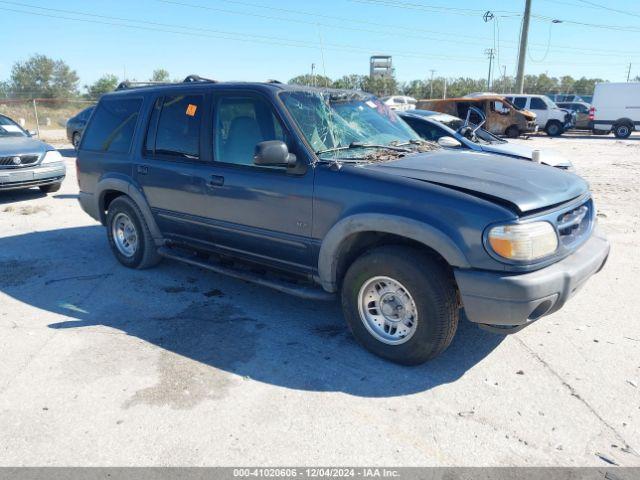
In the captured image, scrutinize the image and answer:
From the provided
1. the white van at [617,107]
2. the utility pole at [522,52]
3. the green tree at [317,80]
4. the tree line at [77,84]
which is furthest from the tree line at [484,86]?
the green tree at [317,80]

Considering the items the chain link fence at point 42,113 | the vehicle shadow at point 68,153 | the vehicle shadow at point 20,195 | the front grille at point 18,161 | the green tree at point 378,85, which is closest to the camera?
the front grille at point 18,161

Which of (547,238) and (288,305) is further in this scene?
(288,305)

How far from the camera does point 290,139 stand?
12.7 ft

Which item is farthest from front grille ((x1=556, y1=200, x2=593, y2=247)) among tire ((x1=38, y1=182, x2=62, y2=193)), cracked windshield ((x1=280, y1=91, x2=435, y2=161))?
tire ((x1=38, y1=182, x2=62, y2=193))

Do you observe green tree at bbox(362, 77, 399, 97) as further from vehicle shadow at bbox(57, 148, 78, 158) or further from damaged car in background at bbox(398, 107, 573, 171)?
damaged car in background at bbox(398, 107, 573, 171)

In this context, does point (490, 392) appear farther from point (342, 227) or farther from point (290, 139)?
point (290, 139)

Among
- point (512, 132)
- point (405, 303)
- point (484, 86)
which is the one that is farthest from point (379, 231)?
point (484, 86)

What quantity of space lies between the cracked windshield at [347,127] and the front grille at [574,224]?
1321mm

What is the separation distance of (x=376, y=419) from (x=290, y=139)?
6.93 feet

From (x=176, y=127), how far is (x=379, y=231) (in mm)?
2463

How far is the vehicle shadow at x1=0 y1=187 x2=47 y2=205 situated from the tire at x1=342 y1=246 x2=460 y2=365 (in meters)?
8.32

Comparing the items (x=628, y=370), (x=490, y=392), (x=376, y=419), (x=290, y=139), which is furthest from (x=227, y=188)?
(x=628, y=370)

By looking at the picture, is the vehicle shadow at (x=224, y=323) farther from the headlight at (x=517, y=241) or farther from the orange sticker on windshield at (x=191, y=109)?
the orange sticker on windshield at (x=191, y=109)

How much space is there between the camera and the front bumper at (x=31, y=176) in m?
8.74
